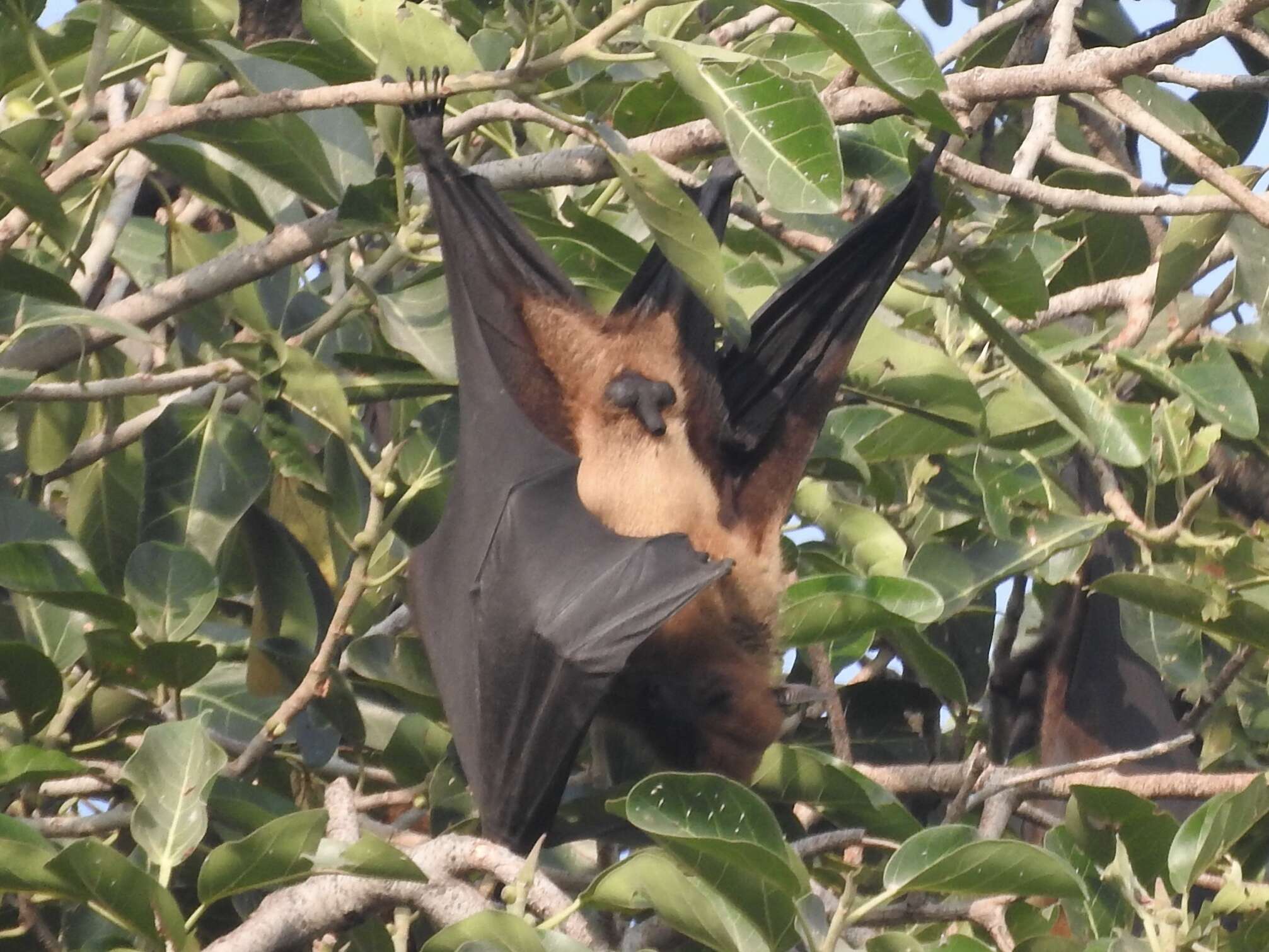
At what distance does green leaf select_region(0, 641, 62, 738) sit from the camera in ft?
9.37

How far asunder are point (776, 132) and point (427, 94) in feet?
2.26

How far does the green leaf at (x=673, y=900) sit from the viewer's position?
7.38 feet

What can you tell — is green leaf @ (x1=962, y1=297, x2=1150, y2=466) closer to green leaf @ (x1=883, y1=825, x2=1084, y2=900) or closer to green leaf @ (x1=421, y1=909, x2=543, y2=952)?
green leaf @ (x1=883, y1=825, x2=1084, y2=900)

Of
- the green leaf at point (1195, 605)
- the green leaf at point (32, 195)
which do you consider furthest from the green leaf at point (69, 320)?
the green leaf at point (1195, 605)

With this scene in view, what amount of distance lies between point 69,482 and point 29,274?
85cm

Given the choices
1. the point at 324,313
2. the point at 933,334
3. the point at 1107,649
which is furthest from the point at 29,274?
the point at 1107,649

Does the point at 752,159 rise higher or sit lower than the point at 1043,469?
higher

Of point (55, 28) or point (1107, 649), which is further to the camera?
point (1107, 649)

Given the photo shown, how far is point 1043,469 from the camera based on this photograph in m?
4.17

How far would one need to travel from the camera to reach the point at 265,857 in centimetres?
239

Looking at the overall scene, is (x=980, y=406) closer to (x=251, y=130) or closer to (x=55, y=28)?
(x=251, y=130)

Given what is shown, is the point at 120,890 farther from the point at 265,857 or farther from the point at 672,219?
the point at 672,219

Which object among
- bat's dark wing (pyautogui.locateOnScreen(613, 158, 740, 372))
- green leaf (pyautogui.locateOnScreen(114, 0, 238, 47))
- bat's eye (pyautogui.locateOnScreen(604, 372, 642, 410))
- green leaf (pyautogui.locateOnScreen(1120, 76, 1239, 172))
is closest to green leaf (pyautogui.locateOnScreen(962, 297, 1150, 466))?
bat's dark wing (pyautogui.locateOnScreen(613, 158, 740, 372))

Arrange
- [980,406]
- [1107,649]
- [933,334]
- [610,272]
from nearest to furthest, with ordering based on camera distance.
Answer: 1. [980,406]
2. [610,272]
3. [933,334]
4. [1107,649]
